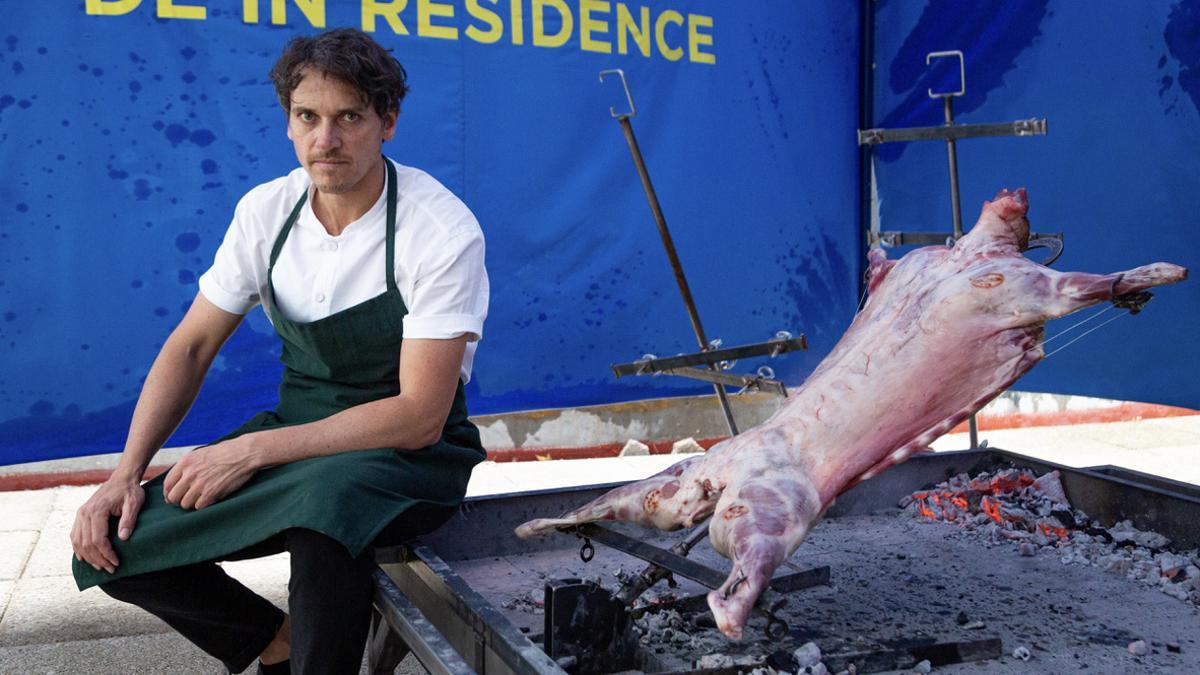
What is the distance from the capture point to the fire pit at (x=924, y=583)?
2039 millimetres

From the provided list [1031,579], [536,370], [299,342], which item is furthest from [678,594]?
[536,370]

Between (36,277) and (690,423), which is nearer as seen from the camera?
(36,277)

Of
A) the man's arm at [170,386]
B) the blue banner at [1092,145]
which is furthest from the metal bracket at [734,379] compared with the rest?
the man's arm at [170,386]

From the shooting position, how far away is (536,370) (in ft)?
15.0

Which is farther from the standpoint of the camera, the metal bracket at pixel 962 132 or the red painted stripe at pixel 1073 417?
the red painted stripe at pixel 1073 417

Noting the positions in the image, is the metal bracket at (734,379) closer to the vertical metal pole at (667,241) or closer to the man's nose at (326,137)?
the vertical metal pole at (667,241)

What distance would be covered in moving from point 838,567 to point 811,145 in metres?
2.70

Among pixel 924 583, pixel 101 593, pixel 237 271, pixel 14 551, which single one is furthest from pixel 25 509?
pixel 924 583

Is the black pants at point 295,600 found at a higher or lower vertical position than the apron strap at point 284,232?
lower

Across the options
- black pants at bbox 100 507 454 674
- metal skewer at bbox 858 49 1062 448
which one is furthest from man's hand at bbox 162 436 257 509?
metal skewer at bbox 858 49 1062 448

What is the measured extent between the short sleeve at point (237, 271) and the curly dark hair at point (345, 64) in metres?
0.30

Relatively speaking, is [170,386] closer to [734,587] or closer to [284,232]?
[284,232]

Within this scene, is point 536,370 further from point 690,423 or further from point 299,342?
point 299,342

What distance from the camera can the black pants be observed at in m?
1.98
